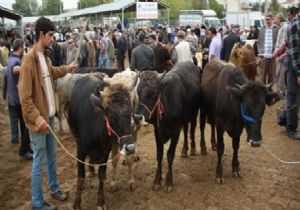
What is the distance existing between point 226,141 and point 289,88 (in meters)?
1.75

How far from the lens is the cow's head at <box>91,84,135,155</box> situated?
5117 millimetres

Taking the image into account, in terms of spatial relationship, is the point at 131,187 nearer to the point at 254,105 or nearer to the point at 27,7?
the point at 254,105

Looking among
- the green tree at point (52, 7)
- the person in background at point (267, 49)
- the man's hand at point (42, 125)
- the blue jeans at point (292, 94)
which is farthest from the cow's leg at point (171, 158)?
the green tree at point (52, 7)

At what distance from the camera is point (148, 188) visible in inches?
265

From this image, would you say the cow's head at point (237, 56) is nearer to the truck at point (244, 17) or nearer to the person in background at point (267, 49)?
the person in background at point (267, 49)

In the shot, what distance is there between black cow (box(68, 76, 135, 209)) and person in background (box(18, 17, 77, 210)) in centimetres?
43

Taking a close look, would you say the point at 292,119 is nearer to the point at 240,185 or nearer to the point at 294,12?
the point at 294,12

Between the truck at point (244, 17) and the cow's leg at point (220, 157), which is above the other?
the truck at point (244, 17)

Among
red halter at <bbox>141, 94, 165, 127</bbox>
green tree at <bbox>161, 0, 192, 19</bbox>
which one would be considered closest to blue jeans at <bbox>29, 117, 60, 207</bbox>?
red halter at <bbox>141, 94, 165, 127</bbox>

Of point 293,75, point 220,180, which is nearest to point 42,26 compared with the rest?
point 220,180

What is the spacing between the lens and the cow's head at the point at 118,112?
5.12 metres

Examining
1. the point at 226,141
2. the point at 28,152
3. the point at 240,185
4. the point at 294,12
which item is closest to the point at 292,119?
the point at 226,141

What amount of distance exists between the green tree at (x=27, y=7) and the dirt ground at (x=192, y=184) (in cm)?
12553

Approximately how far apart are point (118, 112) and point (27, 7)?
146 meters
